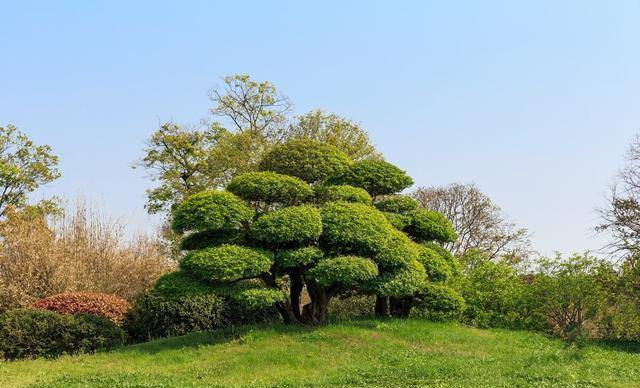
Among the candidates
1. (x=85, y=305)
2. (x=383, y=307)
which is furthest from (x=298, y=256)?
(x=85, y=305)

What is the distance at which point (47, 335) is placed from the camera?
41.5 feet

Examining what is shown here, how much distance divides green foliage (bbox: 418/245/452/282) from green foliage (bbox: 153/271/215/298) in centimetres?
501

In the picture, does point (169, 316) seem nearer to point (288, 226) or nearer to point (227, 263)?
point (227, 263)

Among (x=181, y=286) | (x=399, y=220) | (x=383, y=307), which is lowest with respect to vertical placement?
(x=383, y=307)

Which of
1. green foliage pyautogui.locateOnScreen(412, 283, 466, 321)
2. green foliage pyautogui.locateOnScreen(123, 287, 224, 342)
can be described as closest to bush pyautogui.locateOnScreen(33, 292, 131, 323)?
green foliage pyautogui.locateOnScreen(123, 287, 224, 342)

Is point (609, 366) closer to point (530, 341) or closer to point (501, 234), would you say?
point (530, 341)

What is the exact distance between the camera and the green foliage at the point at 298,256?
11930mm

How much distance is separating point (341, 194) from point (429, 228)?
2.73 meters

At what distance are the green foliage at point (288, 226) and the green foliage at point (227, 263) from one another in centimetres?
39

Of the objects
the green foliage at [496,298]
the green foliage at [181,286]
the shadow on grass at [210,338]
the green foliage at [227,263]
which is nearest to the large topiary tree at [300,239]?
the green foliage at [227,263]

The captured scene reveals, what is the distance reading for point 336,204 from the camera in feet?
42.3

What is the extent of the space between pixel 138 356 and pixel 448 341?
599cm

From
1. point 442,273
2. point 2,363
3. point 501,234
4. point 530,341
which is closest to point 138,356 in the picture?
point 2,363

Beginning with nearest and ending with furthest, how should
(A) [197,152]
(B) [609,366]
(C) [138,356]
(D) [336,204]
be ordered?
(B) [609,366] → (C) [138,356] → (D) [336,204] → (A) [197,152]
